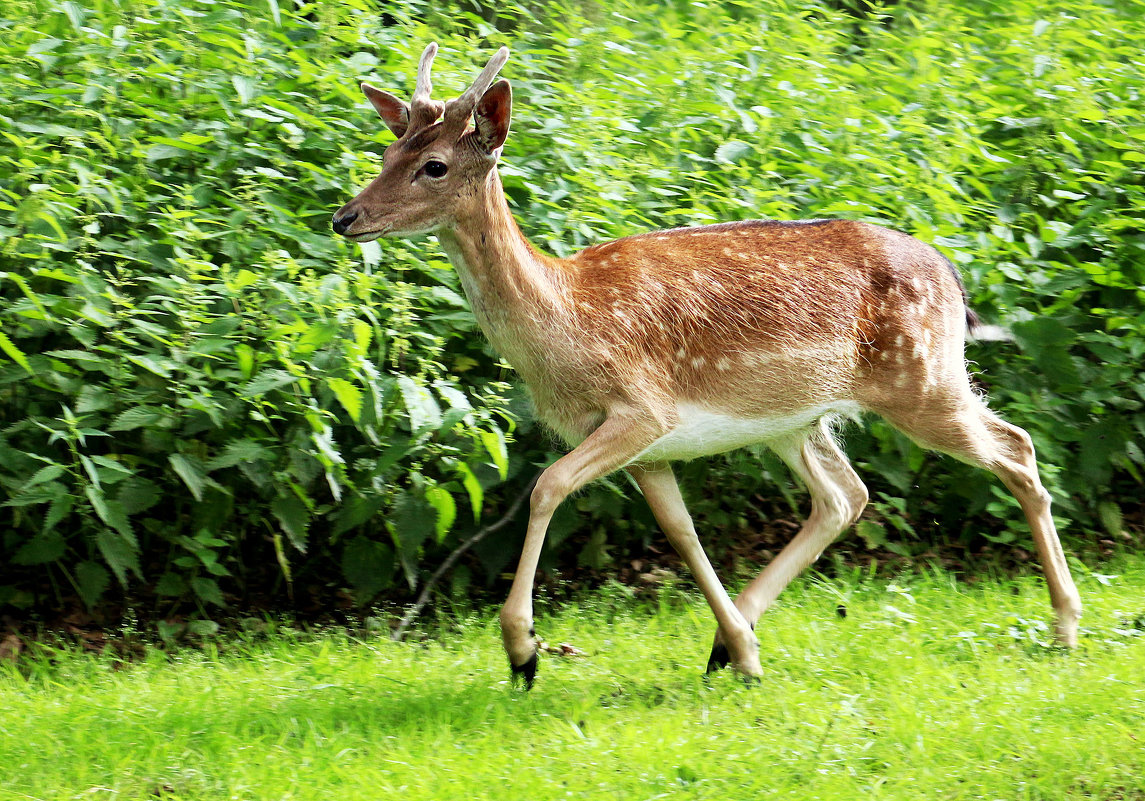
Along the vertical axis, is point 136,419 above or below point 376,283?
below

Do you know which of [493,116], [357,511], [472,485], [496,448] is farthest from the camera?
[357,511]

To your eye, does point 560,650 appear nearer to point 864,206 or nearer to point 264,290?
Answer: point 264,290

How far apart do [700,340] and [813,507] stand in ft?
3.20

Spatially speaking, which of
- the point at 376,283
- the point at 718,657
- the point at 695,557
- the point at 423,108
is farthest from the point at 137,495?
the point at 718,657

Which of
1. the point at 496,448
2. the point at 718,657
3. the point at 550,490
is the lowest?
the point at 718,657

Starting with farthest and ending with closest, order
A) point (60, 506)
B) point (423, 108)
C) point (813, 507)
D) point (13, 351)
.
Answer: point (813, 507) → point (60, 506) → point (13, 351) → point (423, 108)

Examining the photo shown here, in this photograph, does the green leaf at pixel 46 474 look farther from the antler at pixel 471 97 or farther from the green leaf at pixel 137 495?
the antler at pixel 471 97

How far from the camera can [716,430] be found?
17.5ft

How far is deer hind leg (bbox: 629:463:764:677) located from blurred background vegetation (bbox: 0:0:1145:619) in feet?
2.12

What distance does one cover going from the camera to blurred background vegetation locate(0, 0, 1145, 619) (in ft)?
18.4

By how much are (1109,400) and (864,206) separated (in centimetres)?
164

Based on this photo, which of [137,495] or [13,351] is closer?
[13,351]

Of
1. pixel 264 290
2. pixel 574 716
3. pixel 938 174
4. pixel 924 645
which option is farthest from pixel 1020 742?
pixel 938 174

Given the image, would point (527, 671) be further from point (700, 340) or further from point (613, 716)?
point (700, 340)
